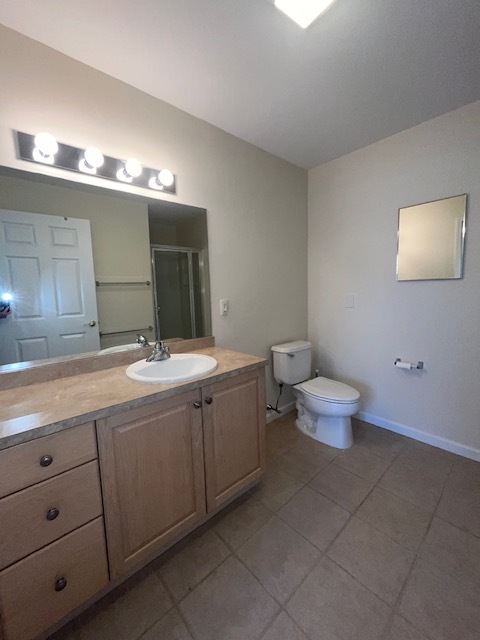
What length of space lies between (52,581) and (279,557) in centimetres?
89

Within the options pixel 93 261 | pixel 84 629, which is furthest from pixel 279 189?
pixel 84 629

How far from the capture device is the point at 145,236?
156cm

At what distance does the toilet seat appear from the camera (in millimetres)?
1840

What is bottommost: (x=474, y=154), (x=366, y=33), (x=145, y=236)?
(x=145, y=236)

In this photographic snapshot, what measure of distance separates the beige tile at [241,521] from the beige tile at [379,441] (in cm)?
98

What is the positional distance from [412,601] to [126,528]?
1.14 metres

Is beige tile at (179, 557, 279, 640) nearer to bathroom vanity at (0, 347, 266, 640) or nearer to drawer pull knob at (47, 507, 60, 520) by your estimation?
bathroom vanity at (0, 347, 266, 640)

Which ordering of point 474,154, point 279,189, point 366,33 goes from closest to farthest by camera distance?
1. point 366,33
2. point 474,154
3. point 279,189

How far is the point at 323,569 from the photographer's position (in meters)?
1.11

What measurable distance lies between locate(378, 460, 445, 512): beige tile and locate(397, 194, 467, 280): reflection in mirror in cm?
132

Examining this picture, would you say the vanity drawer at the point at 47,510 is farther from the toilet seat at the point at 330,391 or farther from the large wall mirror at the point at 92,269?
the toilet seat at the point at 330,391

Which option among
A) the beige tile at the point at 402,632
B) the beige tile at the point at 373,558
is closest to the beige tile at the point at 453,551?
the beige tile at the point at 373,558

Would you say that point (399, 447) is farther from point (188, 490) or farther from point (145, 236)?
point (145, 236)

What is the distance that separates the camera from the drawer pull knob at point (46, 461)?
81cm
